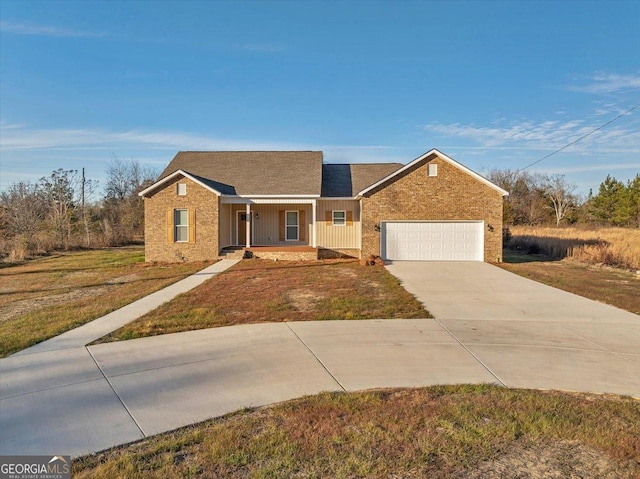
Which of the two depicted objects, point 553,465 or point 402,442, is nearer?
point 553,465

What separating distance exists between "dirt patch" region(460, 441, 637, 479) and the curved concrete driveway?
4.89ft

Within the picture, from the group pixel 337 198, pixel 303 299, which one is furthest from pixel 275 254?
pixel 303 299

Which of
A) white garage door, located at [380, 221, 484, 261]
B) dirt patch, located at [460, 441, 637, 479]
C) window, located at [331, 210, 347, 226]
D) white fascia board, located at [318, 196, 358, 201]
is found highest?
white fascia board, located at [318, 196, 358, 201]

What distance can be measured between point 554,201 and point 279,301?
58.7 metres

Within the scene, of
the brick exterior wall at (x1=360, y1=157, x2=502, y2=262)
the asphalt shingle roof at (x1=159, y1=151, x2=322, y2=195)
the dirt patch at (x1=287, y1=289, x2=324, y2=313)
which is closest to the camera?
the dirt patch at (x1=287, y1=289, x2=324, y2=313)

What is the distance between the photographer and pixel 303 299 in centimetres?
993

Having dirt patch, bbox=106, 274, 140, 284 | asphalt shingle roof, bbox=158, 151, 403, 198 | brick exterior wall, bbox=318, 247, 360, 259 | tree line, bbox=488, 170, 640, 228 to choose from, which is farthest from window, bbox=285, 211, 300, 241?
tree line, bbox=488, 170, 640, 228

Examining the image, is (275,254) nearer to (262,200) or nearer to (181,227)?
(262,200)

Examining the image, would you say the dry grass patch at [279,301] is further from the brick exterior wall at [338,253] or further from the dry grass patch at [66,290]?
the brick exterior wall at [338,253]

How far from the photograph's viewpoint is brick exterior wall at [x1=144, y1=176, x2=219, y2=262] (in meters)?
18.7

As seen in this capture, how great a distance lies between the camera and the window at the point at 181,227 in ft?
62.0

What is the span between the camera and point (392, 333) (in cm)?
696

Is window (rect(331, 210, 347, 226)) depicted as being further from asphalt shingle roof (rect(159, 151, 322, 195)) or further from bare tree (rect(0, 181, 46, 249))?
bare tree (rect(0, 181, 46, 249))

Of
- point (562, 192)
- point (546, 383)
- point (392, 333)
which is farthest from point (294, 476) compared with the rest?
point (562, 192)
